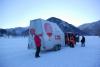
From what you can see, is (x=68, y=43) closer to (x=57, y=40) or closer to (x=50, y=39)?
(x=57, y=40)

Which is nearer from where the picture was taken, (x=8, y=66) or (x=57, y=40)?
(x=8, y=66)

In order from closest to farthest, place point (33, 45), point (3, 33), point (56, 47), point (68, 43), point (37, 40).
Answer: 1. point (37, 40)
2. point (33, 45)
3. point (56, 47)
4. point (68, 43)
5. point (3, 33)

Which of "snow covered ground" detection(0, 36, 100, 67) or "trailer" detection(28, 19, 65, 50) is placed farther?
"trailer" detection(28, 19, 65, 50)

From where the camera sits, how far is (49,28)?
1211 centimetres

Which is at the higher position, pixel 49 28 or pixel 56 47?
pixel 49 28

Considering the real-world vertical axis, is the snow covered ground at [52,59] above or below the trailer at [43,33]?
below

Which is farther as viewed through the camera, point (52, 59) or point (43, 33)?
point (43, 33)

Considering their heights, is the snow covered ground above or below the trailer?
below

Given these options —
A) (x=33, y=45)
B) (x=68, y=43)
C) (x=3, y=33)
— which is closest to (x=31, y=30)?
(x=33, y=45)

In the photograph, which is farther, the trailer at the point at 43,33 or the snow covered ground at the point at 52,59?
the trailer at the point at 43,33

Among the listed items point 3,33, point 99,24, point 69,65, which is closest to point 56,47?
point 69,65

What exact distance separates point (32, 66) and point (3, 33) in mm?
79826

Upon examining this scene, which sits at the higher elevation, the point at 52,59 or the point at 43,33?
the point at 43,33


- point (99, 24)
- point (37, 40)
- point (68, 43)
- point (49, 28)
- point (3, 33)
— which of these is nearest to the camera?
point (37, 40)
